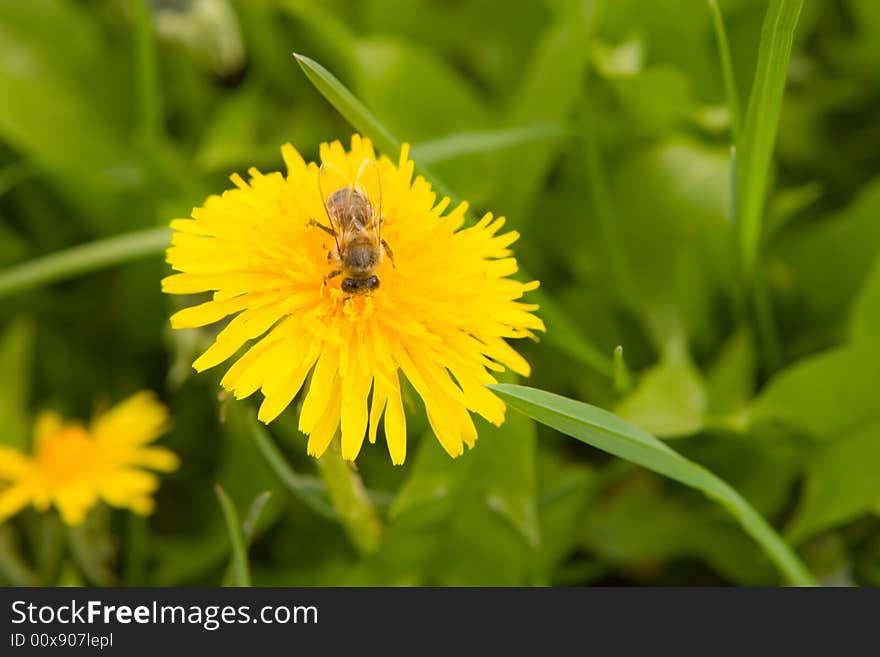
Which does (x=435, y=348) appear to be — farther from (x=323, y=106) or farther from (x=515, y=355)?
(x=323, y=106)

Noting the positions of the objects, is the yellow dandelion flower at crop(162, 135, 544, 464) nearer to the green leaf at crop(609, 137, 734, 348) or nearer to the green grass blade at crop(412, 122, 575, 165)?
the green grass blade at crop(412, 122, 575, 165)

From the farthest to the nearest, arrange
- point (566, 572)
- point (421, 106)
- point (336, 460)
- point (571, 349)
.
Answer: point (421, 106) < point (566, 572) < point (571, 349) < point (336, 460)

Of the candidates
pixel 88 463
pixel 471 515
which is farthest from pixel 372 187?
pixel 88 463

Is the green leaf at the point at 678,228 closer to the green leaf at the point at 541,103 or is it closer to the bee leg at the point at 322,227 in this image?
the green leaf at the point at 541,103

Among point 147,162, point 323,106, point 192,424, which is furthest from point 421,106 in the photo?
point 192,424

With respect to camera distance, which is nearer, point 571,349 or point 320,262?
point 320,262

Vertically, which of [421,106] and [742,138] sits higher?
[421,106]

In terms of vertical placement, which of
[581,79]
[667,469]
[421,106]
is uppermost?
[421,106]

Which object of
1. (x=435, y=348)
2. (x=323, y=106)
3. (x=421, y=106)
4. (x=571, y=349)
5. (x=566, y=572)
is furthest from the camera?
(x=323, y=106)
